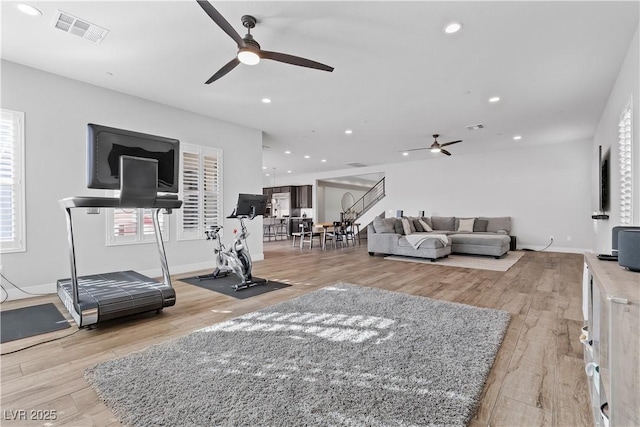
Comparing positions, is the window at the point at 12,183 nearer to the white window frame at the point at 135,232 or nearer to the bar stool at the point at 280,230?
the white window frame at the point at 135,232

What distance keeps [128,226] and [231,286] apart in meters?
2.01

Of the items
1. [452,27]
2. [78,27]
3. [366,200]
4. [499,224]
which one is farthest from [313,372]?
[366,200]

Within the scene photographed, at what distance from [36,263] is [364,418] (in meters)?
4.51

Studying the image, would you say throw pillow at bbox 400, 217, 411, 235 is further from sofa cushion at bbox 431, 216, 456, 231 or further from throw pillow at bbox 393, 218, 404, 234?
sofa cushion at bbox 431, 216, 456, 231

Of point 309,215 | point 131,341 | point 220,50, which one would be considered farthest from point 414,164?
point 131,341

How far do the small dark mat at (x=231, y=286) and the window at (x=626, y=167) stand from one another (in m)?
4.10

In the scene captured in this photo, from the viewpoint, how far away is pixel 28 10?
2592mm

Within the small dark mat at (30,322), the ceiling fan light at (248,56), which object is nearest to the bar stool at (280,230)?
the small dark mat at (30,322)

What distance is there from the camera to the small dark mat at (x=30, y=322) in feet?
8.14

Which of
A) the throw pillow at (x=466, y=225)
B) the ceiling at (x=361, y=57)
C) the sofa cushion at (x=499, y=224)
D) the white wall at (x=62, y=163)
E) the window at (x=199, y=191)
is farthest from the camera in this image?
the throw pillow at (x=466, y=225)

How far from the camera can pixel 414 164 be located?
390 inches

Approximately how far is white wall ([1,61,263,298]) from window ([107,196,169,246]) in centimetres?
10

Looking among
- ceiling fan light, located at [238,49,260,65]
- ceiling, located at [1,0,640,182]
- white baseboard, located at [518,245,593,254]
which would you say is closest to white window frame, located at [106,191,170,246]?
ceiling, located at [1,0,640,182]

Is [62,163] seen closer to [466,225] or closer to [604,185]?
[604,185]
